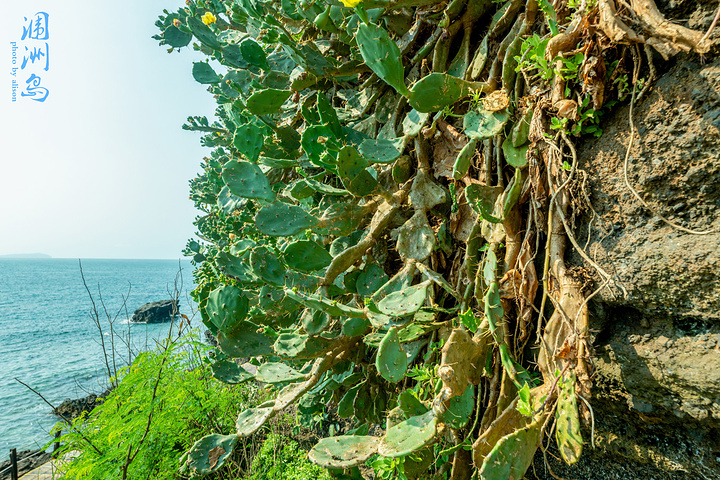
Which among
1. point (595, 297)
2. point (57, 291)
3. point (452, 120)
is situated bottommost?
point (57, 291)

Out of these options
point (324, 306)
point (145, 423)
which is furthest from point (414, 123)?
point (145, 423)

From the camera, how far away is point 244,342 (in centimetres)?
153

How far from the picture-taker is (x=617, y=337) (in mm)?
960

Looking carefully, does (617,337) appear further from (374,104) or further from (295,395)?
(374,104)

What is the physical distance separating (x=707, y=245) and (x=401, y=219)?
0.99 m

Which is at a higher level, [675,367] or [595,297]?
[595,297]

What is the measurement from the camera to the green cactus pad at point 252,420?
1.40 m

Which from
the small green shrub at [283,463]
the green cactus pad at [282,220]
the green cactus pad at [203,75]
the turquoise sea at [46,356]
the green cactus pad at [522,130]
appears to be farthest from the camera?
the turquoise sea at [46,356]

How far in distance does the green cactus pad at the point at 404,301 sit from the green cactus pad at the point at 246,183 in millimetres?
622

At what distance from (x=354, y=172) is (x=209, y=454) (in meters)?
1.32

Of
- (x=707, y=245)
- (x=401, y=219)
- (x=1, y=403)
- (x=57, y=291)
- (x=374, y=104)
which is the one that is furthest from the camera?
(x=57, y=291)

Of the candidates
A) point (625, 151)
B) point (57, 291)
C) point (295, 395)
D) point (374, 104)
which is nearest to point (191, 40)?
point (374, 104)

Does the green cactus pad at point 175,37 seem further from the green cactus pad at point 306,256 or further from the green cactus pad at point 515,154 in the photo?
the green cactus pad at point 515,154

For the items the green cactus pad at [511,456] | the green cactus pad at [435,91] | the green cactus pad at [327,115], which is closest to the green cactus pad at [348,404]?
the green cactus pad at [511,456]
